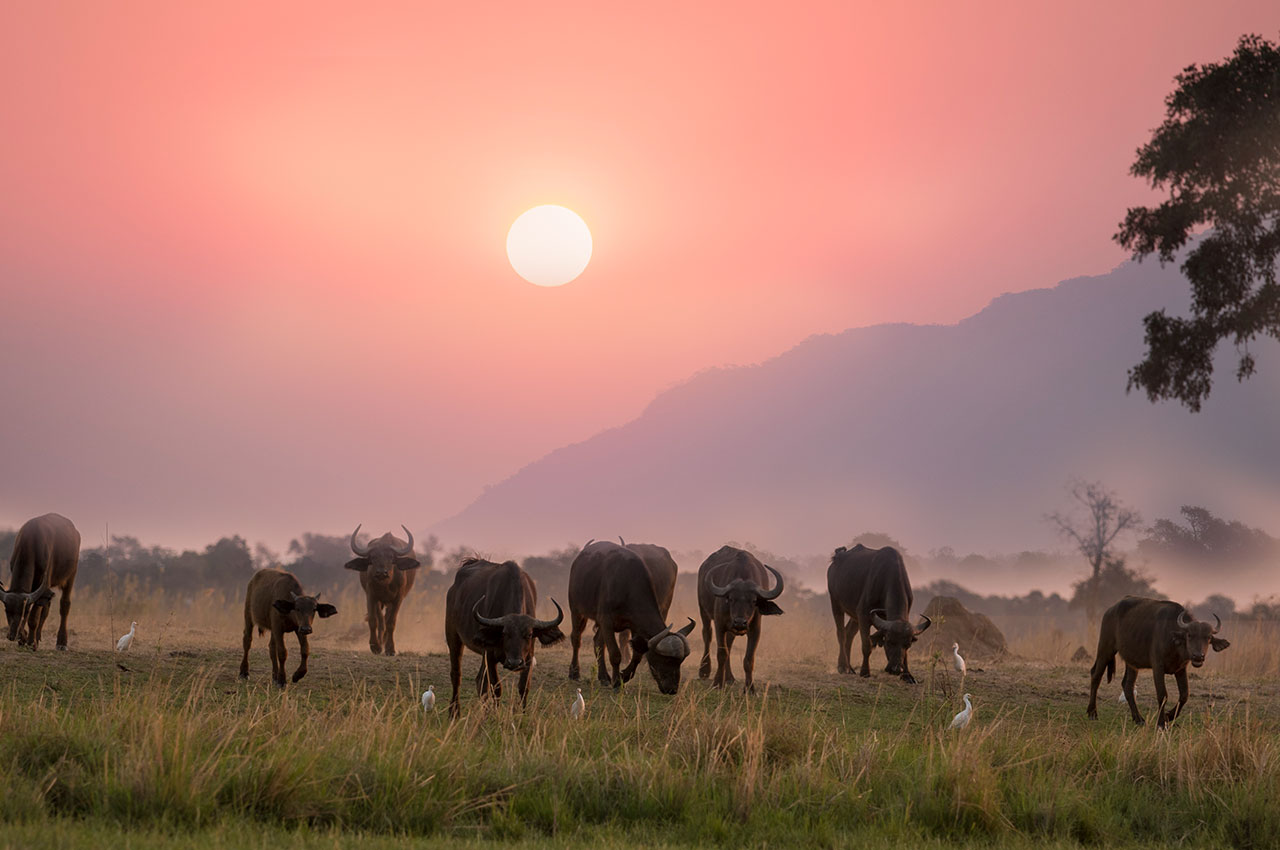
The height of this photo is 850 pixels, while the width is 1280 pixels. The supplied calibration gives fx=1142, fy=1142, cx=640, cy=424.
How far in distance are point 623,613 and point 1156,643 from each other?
22.7 feet

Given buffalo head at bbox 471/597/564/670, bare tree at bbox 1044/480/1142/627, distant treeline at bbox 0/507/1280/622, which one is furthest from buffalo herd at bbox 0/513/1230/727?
bare tree at bbox 1044/480/1142/627

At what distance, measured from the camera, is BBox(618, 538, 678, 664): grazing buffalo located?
1766cm

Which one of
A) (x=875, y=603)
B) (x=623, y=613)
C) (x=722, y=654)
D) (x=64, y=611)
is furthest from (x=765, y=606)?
(x=64, y=611)

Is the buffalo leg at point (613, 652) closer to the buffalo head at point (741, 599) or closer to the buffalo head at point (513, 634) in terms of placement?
the buffalo head at point (741, 599)

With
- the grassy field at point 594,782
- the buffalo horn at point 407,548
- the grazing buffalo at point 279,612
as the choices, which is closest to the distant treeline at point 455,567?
the buffalo horn at point 407,548

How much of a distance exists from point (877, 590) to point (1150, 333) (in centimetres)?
1536

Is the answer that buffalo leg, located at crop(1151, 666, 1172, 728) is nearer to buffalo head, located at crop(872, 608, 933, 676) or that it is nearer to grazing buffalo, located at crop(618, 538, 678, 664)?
buffalo head, located at crop(872, 608, 933, 676)

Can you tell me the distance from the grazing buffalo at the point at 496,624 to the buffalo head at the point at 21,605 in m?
7.07

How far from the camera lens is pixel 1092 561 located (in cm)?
5169

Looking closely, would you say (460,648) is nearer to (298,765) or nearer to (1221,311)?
(298,765)

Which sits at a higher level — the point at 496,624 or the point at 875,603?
the point at 875,603

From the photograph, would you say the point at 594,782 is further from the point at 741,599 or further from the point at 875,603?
the point at 875,603

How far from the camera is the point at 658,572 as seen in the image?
1814 centimetres

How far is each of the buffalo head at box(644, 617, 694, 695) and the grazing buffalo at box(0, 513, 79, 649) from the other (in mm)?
9039
